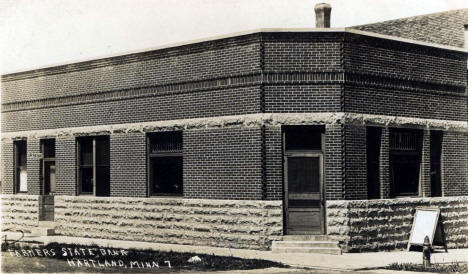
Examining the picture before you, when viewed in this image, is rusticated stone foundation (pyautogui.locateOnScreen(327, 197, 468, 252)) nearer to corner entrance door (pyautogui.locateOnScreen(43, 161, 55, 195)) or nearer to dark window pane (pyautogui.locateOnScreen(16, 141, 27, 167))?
corner entrance door (pyautogui.locateOnScreen(43, 161, 55, 195))

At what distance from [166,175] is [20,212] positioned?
6596 millimetres

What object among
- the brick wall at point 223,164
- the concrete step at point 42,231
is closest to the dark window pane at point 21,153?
the concrete step at point 42,231

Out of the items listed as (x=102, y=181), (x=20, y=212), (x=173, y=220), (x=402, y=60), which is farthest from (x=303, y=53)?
(x=20, y=212)

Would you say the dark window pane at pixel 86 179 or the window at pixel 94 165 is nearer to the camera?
the window at pixel 94 165

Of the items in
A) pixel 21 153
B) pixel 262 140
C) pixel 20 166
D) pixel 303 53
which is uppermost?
pixel 303 53

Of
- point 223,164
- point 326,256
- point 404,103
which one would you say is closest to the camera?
point 326,256

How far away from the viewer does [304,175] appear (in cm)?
1602

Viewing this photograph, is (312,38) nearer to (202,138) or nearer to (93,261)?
(202,138)

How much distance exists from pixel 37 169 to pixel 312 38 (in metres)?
10.6

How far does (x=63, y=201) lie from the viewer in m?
20.5

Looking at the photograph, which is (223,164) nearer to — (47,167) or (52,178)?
(52,178)

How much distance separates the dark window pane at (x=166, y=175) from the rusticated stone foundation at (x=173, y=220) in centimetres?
38

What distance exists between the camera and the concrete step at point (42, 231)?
20.3 meters

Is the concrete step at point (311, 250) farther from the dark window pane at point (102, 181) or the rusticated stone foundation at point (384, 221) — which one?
the dark window pane at point (102, 181)
